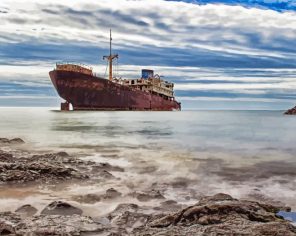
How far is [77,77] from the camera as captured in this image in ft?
253

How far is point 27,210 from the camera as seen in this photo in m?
7.38

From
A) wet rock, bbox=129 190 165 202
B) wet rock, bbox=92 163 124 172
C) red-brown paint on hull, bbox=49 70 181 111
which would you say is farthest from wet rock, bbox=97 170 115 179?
red-brown paint on hull, bbox=49 70 181 111

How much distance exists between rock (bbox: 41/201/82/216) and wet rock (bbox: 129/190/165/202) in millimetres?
1667

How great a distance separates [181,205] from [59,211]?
102 inches

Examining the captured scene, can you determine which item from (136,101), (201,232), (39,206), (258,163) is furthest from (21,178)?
(136,101)

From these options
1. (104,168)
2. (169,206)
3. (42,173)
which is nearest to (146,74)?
(104,168)

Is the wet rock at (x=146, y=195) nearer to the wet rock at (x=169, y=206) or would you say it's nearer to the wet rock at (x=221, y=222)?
the wet rock at (x=169, y=206)

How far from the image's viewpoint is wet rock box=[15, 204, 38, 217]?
23.5 feet

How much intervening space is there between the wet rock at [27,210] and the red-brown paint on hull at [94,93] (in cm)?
7115

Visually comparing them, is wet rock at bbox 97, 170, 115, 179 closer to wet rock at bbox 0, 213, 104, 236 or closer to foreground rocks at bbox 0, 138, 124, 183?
foreground rocks at bbox 0, 138, 124, 183

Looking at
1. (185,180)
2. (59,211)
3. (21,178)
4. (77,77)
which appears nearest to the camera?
(59,211)

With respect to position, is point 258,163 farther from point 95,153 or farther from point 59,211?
point 59,211

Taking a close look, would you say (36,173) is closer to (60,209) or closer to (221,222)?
(60,209)

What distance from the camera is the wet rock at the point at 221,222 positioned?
17.0 ft
